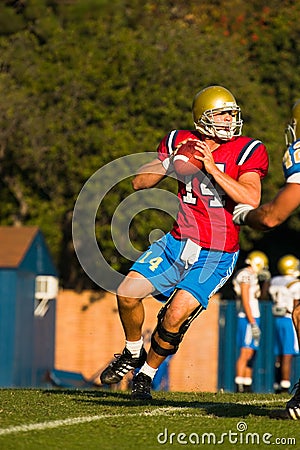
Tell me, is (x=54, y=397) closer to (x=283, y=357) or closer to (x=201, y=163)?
→ (x=201, y=163)

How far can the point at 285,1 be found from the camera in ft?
116

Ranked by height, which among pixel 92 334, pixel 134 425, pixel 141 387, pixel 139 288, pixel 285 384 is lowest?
pixel 134 425

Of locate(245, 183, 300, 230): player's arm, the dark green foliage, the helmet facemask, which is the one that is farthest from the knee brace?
the dark green foliage

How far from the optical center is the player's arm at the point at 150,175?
793 cm

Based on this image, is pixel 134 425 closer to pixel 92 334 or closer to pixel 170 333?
pixel 170 333

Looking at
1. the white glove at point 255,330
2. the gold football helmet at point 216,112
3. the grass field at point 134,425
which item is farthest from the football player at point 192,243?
the white glove at point 255,330

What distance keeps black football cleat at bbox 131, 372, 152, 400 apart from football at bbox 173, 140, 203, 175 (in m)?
1.50

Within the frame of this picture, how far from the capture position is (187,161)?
25.1ft

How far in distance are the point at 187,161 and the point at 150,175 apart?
1.33 ft

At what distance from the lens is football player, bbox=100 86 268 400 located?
764 cm

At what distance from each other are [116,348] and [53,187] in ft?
14.5

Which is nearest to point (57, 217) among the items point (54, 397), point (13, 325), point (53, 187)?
point (53, 187)

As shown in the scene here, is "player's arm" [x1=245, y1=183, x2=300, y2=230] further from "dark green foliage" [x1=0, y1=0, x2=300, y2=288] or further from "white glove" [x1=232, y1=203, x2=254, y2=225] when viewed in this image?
"dark green foliage" [x1=0, y1=0, x2=300, y2=288]

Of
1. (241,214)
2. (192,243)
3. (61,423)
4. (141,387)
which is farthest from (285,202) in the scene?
(141,387)
